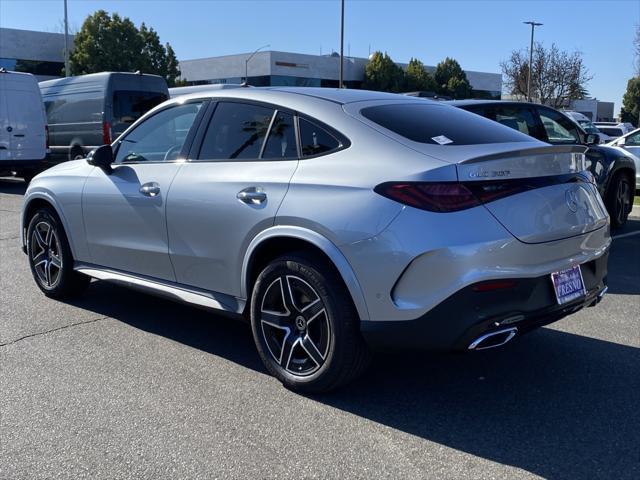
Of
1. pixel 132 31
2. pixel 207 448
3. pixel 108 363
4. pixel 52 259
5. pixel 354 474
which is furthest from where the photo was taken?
pixel 132 31

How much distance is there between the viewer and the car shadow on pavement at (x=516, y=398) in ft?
10.1

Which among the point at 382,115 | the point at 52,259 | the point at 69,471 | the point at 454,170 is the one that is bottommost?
the point at 69,471

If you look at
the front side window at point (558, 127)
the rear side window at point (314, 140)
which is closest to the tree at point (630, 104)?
the front side window at point (558, 127)

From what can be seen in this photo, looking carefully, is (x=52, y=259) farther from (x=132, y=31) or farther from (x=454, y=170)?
(x=132, y=31)

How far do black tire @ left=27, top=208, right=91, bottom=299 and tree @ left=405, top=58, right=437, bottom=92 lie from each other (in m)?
53.5

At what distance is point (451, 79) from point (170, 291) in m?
59.7

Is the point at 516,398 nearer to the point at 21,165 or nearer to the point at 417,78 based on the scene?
the point at 21,165

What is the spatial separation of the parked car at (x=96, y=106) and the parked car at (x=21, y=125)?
1124 mm

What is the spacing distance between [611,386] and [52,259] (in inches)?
175

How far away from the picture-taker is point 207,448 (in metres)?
3.15

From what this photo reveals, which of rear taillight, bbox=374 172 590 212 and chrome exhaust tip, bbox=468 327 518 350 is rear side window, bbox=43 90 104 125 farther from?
chrome exhaust tip, bbox=468 327 518 350

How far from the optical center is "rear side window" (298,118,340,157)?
3682 millimetres

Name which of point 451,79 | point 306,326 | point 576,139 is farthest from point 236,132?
point 451,79

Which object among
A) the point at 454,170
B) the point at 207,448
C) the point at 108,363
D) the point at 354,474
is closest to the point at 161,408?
the point at 207,448
